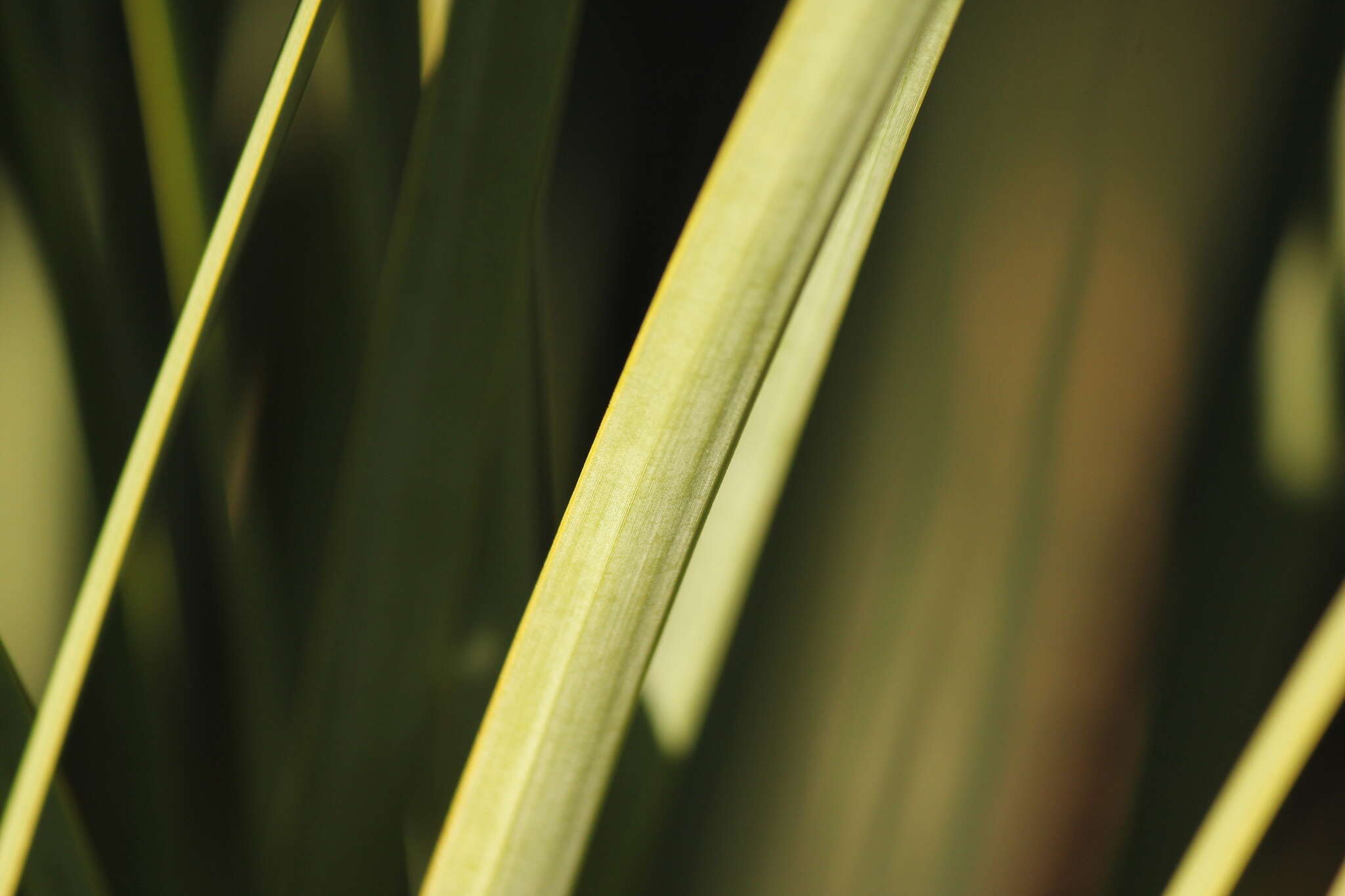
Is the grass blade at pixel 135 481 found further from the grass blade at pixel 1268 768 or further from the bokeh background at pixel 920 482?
the grass blade at pixel 1268 768

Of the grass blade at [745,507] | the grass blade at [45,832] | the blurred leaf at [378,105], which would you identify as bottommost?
the grass blade at [45,832]

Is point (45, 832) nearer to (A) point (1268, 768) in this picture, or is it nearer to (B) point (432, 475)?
(B) point (432, 475)

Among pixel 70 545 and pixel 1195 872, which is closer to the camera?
pixel 1195 872

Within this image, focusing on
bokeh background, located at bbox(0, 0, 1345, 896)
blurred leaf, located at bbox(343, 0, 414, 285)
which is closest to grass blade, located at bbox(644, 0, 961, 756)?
bokeh background, located at bbox(0, 0, 1345, 896)

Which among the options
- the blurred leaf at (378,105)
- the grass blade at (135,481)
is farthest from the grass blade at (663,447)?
the blurred leaf at (378,105)

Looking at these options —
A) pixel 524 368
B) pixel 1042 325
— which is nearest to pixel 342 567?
pixel 524 368

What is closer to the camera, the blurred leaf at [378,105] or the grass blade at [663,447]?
the grass blade at [663,447]

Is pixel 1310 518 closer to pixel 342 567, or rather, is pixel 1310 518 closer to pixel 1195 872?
pixel 1195 872
